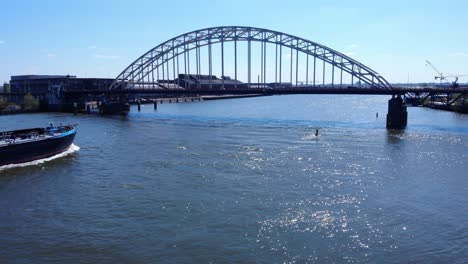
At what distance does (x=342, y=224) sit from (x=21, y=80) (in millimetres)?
143015

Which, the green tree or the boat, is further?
the green tree

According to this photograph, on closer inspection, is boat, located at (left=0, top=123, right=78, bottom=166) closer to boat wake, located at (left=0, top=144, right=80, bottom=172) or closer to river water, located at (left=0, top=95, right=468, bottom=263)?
boat wake, located at (left=0, top=144, right=80, bottom=172)

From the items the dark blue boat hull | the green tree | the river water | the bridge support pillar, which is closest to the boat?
the dark blue boat hull

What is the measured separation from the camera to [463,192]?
25.5 meters

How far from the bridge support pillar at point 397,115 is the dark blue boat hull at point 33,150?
41.1m

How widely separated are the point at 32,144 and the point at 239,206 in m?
20.3

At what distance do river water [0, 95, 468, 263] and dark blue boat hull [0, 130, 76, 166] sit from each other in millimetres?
1417

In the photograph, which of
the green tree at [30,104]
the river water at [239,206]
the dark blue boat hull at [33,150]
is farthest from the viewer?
the green tree at [30,104]

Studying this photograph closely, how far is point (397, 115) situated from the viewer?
61.2 meters

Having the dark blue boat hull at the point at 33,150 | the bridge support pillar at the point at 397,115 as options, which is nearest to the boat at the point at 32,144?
the dark blue boat hull at the point at 33,150

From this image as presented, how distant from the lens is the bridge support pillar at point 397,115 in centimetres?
6047

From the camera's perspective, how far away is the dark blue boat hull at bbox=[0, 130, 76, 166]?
1281 inches

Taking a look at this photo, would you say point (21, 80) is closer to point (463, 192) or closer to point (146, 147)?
point (146, 147)

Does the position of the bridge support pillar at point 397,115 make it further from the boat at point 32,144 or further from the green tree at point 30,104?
the green tree at point 30,104
